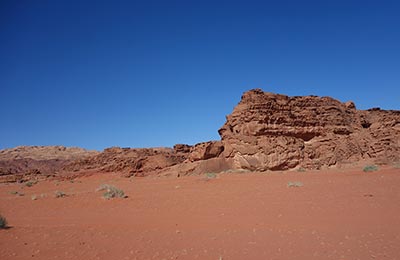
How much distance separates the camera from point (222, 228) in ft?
22.8

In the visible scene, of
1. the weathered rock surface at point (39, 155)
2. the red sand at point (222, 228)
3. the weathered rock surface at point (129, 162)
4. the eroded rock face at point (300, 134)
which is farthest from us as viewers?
the weathered rock surface at point (39, 155)

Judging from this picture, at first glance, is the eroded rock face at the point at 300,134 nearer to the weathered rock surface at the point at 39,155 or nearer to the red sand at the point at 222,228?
the red sand at the point at 222,228

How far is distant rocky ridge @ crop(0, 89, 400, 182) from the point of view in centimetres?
2611

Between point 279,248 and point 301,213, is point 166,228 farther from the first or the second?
point 301,213

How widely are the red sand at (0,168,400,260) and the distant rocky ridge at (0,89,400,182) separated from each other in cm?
1510

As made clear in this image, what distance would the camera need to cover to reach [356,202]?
29.6ft

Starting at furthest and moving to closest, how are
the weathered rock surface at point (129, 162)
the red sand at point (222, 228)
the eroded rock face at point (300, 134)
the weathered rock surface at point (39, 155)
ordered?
the weathered rock surface at point (39, 155) < the weathered rock surface at point (129, 162) < the eroded rock face at point (300, 134) < the red sand at point (222, 228)

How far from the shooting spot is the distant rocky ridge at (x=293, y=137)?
26.1m

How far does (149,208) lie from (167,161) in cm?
2332

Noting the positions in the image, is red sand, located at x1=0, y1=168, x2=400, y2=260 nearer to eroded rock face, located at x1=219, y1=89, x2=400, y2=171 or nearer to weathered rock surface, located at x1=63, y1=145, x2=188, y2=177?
eroded rock face, located at x1=219, y1=89, x2=400, y2=171

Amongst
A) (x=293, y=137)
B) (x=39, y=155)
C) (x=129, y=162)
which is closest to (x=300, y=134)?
(x=293, y=137)

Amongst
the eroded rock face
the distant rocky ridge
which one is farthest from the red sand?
the distant rocky ridge

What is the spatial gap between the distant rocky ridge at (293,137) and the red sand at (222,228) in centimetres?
1510

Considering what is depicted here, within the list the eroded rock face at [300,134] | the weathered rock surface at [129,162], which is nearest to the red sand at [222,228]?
the eroded rock face at [300,134]
